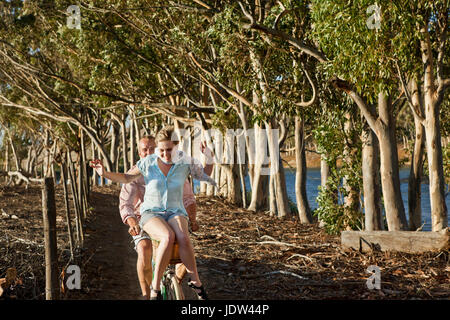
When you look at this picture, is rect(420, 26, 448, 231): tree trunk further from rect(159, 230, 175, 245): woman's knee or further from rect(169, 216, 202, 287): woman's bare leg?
rect(159, 230, 175, 245): woman's knee

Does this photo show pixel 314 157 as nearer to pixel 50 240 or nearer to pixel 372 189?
pixel 372 189

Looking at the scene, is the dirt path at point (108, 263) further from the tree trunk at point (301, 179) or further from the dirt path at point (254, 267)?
the tree trunk at point (301, 179)

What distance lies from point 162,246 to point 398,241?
167 inches

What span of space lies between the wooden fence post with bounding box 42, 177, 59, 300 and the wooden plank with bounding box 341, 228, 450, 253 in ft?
14.5

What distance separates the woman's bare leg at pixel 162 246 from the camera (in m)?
4.36

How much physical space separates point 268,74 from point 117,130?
879 inches

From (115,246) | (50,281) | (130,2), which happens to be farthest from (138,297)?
(130,2)

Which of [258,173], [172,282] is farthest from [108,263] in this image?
[258,173]

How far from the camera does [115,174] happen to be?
472cm

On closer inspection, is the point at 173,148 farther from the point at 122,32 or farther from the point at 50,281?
the point at 122,32

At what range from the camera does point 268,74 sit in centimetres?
1102

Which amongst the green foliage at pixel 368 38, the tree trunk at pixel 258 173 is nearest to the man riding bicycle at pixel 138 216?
the green foliage at pixel 368 38

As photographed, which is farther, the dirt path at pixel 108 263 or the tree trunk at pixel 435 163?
the tree trunk at pixel 435 163

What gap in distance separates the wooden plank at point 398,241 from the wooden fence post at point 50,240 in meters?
4.43
